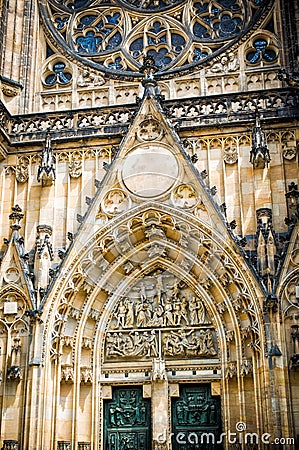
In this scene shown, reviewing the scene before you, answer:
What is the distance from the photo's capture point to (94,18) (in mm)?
16641

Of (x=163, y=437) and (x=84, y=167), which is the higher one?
(x=84, y=167)

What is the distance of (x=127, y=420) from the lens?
12547 millimetres

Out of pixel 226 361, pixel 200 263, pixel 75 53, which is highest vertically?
pixel 75 53

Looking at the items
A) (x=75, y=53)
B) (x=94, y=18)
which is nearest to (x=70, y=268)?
(x=75, y=53)

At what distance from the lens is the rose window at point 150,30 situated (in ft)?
51.3

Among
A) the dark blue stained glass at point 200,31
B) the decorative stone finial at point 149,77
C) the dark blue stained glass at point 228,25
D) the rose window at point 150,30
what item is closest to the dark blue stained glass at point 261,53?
the rose window at point 150,30

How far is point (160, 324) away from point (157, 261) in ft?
4.10

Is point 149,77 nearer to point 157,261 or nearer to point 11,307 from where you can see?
point 157,261

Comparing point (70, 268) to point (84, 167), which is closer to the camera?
point (70, 268)

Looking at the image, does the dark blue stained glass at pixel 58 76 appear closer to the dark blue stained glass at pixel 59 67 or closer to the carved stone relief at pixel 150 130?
the dark blue stained glass at pixel 59 67

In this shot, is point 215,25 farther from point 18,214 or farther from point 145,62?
point 18,214

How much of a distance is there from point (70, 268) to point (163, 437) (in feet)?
11.3

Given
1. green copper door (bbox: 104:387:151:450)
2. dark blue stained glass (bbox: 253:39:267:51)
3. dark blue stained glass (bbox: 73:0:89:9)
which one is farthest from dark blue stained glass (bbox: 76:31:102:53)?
green copper door (bbox: 104:387:151:450)

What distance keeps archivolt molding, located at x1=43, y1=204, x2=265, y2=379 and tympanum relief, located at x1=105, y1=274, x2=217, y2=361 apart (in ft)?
0.49
